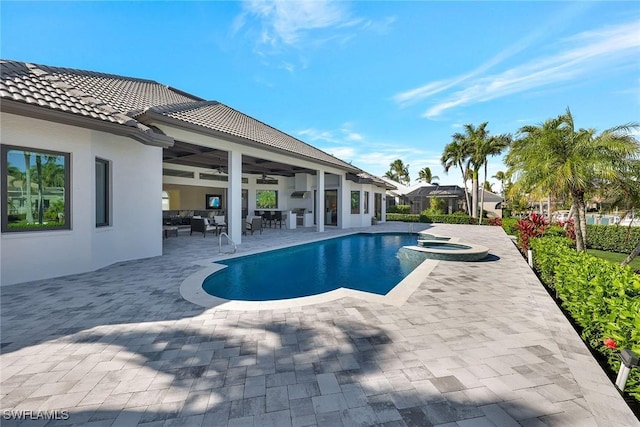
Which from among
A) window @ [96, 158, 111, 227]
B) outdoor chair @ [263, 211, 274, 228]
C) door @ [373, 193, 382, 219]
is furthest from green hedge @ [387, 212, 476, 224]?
window @ [96, 158, 111, 227]

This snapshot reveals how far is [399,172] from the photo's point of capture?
2680 inches

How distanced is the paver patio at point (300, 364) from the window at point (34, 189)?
1730 mm

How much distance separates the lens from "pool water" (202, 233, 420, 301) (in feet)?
22.1

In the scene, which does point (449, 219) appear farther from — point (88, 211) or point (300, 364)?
point (88, 211)

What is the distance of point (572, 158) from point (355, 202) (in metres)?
15.3

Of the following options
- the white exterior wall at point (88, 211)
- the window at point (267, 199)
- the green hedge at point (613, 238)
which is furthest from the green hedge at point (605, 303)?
the window at point (267, 199)

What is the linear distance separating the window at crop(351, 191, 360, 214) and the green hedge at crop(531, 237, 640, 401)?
16718mm

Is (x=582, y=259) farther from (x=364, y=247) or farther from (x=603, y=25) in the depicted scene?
(x=364, y=247)

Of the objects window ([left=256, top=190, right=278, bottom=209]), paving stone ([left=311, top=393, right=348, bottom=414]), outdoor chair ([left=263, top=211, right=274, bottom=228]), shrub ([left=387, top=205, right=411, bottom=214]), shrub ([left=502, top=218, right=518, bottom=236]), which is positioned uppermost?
window ([left=256, top=190, right=278, bottom=209])

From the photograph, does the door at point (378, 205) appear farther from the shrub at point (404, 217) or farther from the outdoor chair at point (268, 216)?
the outdoor chair at point (268, 216)

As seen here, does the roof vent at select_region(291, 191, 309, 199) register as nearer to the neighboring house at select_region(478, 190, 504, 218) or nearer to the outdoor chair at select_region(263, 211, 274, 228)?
the outdoor chair at select_region(263, 211, 274, 228)

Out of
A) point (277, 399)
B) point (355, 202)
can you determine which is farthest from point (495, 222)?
point (277, 399)

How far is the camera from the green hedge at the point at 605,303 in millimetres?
2605

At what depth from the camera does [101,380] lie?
9.07ft
